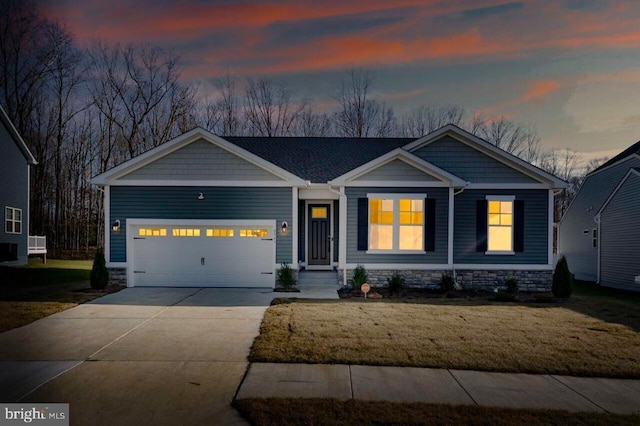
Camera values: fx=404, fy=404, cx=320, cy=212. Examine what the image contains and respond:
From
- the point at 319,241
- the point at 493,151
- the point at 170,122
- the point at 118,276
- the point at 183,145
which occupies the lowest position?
the point at 118,276

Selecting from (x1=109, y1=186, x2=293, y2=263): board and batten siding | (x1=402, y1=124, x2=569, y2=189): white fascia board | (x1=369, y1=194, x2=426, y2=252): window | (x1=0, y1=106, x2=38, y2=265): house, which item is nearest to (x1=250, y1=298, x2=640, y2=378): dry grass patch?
(x1=369, y1=194, x2=426, y2=252): window

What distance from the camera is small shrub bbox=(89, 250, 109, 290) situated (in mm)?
11805

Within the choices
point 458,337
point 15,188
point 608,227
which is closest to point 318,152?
point 458,337

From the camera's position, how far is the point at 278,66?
7.27 metres

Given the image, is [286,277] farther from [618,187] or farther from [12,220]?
[12,220]

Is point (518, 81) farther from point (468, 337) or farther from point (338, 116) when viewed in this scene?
point (338, 116)

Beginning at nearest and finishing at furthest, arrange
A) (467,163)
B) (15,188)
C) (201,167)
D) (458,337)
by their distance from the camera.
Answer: (458,337) < (201,167) < (467,163) < (15,188)

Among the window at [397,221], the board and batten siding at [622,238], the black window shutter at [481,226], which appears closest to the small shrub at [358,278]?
the window at [397,221]

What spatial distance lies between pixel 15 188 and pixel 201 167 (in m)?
11.1

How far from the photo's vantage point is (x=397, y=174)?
12453 millimetres

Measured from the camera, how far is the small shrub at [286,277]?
12.1m

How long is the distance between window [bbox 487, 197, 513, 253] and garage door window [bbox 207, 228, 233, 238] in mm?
8170

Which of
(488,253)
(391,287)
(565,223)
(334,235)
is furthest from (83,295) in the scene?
(565,223)

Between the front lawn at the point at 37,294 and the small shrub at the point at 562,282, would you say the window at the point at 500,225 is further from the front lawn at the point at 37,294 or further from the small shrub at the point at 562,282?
the front lawn at the point at 37,294
